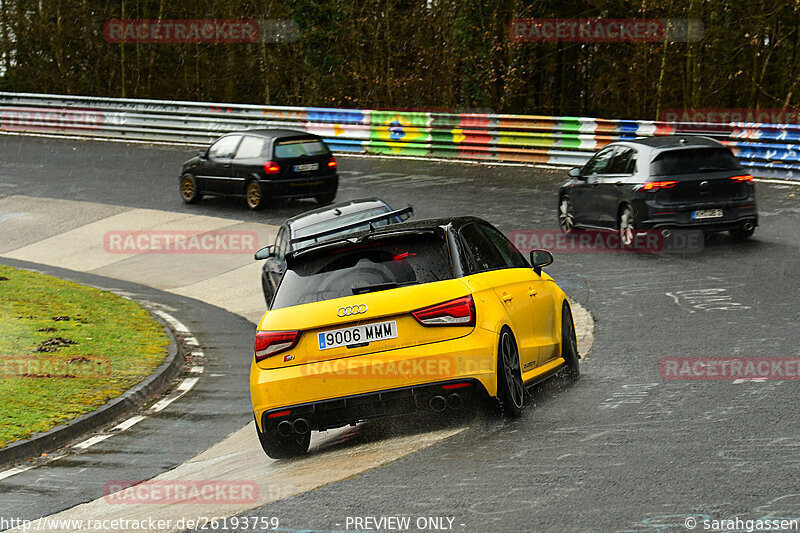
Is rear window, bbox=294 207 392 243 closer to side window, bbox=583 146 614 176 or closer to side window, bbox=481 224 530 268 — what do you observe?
side window, bbox=583 146 614 176

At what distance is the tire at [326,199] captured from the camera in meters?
23.8

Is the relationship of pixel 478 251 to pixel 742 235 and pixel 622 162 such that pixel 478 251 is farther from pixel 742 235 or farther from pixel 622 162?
pixel 742 235

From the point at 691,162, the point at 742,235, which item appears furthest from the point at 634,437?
the point at 742,235

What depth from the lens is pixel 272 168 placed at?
23.4 m

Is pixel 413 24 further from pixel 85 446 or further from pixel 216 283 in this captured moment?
pixel 85 446

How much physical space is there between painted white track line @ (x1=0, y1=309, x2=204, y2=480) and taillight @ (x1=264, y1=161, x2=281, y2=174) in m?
7.06

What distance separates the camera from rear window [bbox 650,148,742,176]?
16.8m

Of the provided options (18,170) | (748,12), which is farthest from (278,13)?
(748,12)

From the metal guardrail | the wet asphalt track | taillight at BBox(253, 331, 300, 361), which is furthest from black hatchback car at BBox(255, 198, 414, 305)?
the metal guardrail

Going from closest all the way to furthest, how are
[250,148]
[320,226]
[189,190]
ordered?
[320,226], [250,148], [189,190]

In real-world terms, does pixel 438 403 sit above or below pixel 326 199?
above

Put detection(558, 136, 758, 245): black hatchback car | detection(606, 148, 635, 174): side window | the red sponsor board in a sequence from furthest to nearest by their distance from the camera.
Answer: the red sponsor board
detection(606, 148, 635, 174): side window
detection(558, 136, 758, 245): black hatchback car

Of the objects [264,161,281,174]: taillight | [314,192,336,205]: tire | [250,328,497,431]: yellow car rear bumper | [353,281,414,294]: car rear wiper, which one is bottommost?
[314,192,336,205]: tire

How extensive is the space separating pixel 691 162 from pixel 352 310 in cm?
1034
